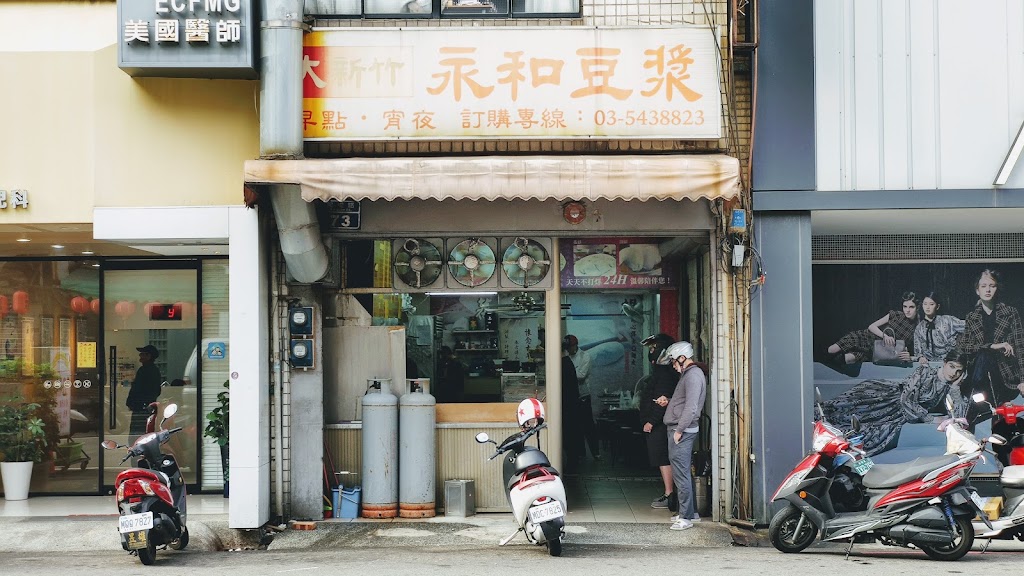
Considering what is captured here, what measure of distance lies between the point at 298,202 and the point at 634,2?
13.4 feet

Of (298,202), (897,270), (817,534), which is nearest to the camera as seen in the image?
(817,534)

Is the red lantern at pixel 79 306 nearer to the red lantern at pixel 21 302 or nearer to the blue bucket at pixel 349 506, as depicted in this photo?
the red lantern at pixel 21 302

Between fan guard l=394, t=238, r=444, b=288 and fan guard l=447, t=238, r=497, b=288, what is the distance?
18 centimetres

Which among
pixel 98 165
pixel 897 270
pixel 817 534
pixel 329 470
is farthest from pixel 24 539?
pixel 897 270

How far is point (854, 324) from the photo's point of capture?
42.2ft

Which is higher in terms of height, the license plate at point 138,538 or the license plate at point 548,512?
the license plate at point 548,512

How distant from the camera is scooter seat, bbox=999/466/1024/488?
30.7 feet

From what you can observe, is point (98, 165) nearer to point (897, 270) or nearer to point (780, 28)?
point (780, 28)

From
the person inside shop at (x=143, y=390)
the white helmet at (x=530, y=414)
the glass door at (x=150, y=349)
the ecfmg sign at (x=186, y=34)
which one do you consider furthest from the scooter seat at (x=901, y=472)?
the person inside shop at (x=143, y=390)

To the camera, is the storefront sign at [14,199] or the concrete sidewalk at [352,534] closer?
the concrete sidewalk at [352,534]

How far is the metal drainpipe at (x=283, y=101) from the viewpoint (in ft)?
32.3

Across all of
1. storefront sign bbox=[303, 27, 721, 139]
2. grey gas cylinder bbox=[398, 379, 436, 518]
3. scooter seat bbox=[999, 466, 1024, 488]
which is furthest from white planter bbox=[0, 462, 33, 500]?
scooter seat bbox=[999, 466, 1024, 488]

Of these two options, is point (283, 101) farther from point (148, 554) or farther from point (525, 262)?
point (148, 554)

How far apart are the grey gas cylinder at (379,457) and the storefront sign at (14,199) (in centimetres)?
408
